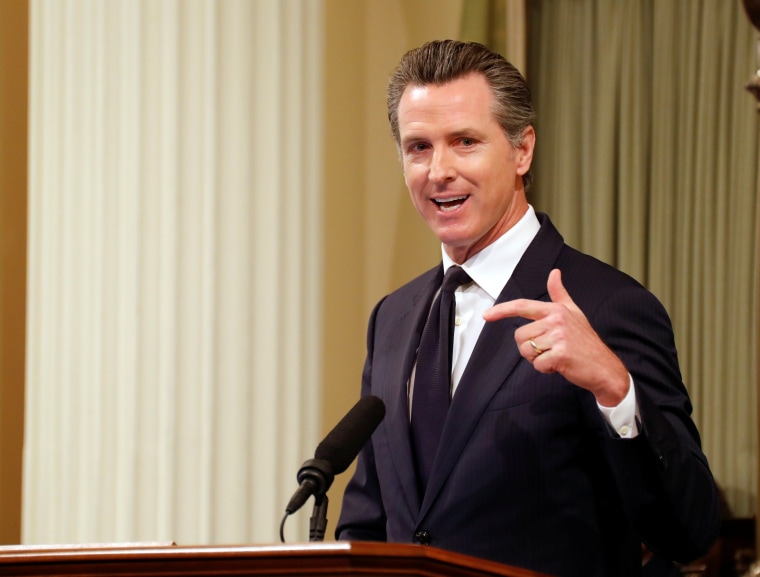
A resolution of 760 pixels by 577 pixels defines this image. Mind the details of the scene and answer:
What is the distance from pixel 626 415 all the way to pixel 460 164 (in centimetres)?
59

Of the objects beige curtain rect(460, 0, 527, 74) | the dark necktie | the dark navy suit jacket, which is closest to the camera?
the dark navy suit jacket

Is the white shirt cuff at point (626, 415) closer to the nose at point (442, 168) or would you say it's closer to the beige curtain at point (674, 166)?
the nose at point (442, 168)

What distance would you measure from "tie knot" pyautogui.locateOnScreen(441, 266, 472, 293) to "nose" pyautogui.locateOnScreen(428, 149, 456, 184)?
174mm

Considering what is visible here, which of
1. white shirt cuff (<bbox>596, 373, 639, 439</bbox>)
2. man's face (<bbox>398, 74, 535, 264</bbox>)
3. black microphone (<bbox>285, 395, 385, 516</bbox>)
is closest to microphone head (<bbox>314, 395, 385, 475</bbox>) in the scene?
black microphone (<bbox>285, 395, 385, 516</bbox>)

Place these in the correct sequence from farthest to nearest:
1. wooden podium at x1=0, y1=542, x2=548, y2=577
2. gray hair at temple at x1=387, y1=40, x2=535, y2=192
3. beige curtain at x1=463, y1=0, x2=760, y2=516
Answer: beige curtain at x1=463, y1=0, x2=760, y2=516 < gray hair at temple at x1=387, y1=40, x2=535, y2=192 < wooden podium at x1=0, y1=542, x2=548, y2=577

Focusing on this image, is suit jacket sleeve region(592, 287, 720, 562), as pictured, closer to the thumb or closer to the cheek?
the thumb

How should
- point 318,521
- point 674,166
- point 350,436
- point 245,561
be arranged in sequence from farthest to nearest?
point 674,166
point 350,436
point 318,521
point 245,561

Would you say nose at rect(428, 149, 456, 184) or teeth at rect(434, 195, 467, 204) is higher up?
nose at rect(428, 149, 456, 184)

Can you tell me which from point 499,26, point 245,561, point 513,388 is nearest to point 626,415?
point 513,388

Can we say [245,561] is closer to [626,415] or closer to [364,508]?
[626,415]

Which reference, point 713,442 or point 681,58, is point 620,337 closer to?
point 713,442

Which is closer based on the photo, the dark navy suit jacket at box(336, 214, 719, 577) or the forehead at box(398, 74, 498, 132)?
the dark navy suit jacket at box(336, 214, 719, 577)

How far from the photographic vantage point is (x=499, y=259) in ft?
5.99

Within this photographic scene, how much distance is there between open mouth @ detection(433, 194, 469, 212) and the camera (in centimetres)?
180
